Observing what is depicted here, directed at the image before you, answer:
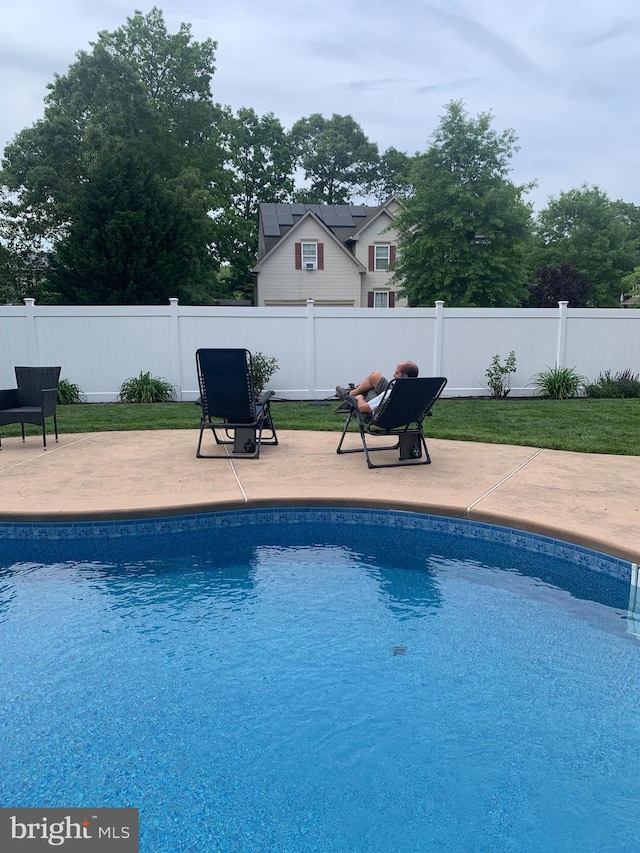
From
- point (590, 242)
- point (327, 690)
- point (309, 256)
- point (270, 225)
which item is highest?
point (590, 242)

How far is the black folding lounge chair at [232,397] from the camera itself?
20.2 feet

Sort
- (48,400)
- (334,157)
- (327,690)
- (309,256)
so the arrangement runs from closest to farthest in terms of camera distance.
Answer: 1. (327,690)
2. (48,400)
3. (309,256)
4. (334,157)

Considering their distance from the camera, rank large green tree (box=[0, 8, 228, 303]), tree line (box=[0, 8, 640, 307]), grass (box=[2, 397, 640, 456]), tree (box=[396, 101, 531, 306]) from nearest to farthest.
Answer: grass (box=[2, 397, 640, 456]), large green tree (box=[0, 8, 228, 303]), tree line (box=[0, 8, 640, 307]), tree (box=[396, 101, 531, 306])

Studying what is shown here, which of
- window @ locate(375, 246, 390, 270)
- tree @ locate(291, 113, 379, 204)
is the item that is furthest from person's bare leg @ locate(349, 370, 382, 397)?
tree @ locate(291, 113, 379, 204)

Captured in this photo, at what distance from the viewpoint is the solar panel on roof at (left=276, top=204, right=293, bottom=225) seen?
27.7m

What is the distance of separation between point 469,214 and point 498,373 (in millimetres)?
10501

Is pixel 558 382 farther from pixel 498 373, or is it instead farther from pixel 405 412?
pixel 405 412

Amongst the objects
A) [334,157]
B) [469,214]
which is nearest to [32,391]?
[469,214]

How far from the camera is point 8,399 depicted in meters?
7.01

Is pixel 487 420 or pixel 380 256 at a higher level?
pixel 380 256

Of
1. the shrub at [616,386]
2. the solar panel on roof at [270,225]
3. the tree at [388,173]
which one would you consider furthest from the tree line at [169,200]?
the tree at [388,173]

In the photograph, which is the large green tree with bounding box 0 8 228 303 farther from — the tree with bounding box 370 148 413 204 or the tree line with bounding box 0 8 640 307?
the tree with bounding box 370 148 413 204

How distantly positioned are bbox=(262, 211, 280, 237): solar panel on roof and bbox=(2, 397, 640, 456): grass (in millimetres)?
17837

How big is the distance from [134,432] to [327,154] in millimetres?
39160
